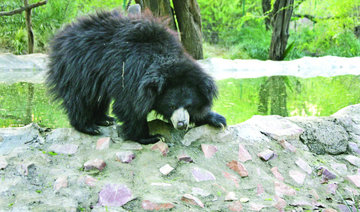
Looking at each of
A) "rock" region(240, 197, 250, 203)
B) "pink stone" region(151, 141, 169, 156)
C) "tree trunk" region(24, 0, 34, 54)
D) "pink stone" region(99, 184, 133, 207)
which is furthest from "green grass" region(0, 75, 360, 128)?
"tree trunk" region(24, 0, 34, 54)

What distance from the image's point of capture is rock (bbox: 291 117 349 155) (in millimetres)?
2625

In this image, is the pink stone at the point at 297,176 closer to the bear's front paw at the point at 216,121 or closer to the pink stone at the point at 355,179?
the pink stone at the point at 355,179

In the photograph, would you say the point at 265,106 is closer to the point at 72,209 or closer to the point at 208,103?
the point at 208,103

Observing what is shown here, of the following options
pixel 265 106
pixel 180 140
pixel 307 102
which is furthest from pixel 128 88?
pixel 307 102

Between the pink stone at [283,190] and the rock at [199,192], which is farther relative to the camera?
the pink stone at [283,190]

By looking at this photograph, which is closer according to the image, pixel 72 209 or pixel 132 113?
pixel 72 209

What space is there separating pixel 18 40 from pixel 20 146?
861 cm

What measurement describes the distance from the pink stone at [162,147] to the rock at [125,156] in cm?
18

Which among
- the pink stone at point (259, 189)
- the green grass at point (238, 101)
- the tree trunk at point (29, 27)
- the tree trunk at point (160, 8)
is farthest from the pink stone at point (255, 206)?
the tree trunk at point (29, 27)

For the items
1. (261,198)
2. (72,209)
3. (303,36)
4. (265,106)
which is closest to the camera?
(72,209)

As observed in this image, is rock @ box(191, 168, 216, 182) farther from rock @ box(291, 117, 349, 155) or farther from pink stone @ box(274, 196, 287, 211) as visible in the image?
rock @ box(291, 117, 349, 155)

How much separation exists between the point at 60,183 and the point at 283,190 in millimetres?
1193

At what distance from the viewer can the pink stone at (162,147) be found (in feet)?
7.08

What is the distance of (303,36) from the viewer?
1318 cm
